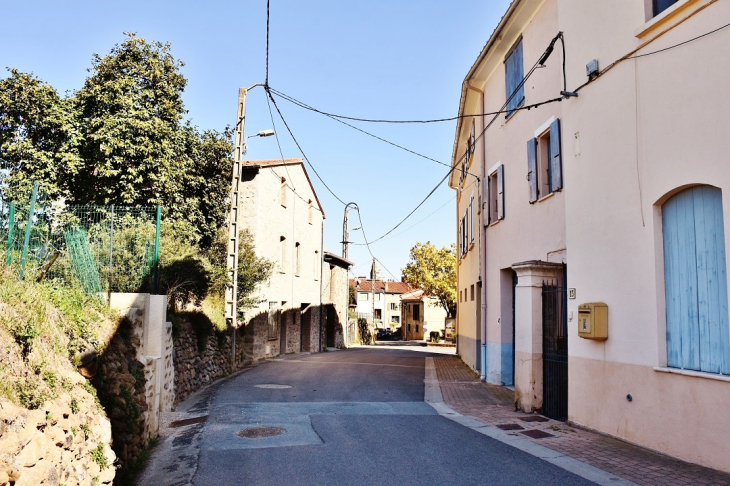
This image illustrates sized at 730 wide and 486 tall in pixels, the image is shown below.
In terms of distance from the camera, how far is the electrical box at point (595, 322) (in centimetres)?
796

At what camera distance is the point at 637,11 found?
25.0 feet

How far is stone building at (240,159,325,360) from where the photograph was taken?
2127cm

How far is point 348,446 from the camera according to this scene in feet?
24.4

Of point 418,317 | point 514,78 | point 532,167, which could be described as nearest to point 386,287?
point 418,317

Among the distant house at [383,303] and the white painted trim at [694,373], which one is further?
the distant house at [383,303]

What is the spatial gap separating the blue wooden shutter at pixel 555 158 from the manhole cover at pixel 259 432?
6.25 m

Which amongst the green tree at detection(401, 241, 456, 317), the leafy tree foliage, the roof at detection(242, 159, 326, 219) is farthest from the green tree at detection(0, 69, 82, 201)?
the green tree at detection(401, 241, 456, 317)

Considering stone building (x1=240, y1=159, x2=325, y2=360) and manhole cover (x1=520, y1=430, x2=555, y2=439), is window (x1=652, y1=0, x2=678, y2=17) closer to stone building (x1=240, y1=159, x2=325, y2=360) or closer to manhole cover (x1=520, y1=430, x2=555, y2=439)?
manhole cover (x1=520, y1=430, x2=555, y2=439)

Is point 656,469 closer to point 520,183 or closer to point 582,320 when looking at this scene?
A: point 582,320

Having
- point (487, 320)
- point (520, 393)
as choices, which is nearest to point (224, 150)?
point (487, 320)

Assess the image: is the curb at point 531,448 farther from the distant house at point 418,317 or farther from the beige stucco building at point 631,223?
the distant house at point 418,317

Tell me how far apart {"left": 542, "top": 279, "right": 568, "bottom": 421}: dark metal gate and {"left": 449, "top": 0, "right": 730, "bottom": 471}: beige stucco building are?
24 mm

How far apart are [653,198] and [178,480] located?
21.0 feet

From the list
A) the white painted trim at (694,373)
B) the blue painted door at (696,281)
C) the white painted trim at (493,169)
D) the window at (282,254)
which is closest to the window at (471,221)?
the white painted trim at (493,169)
